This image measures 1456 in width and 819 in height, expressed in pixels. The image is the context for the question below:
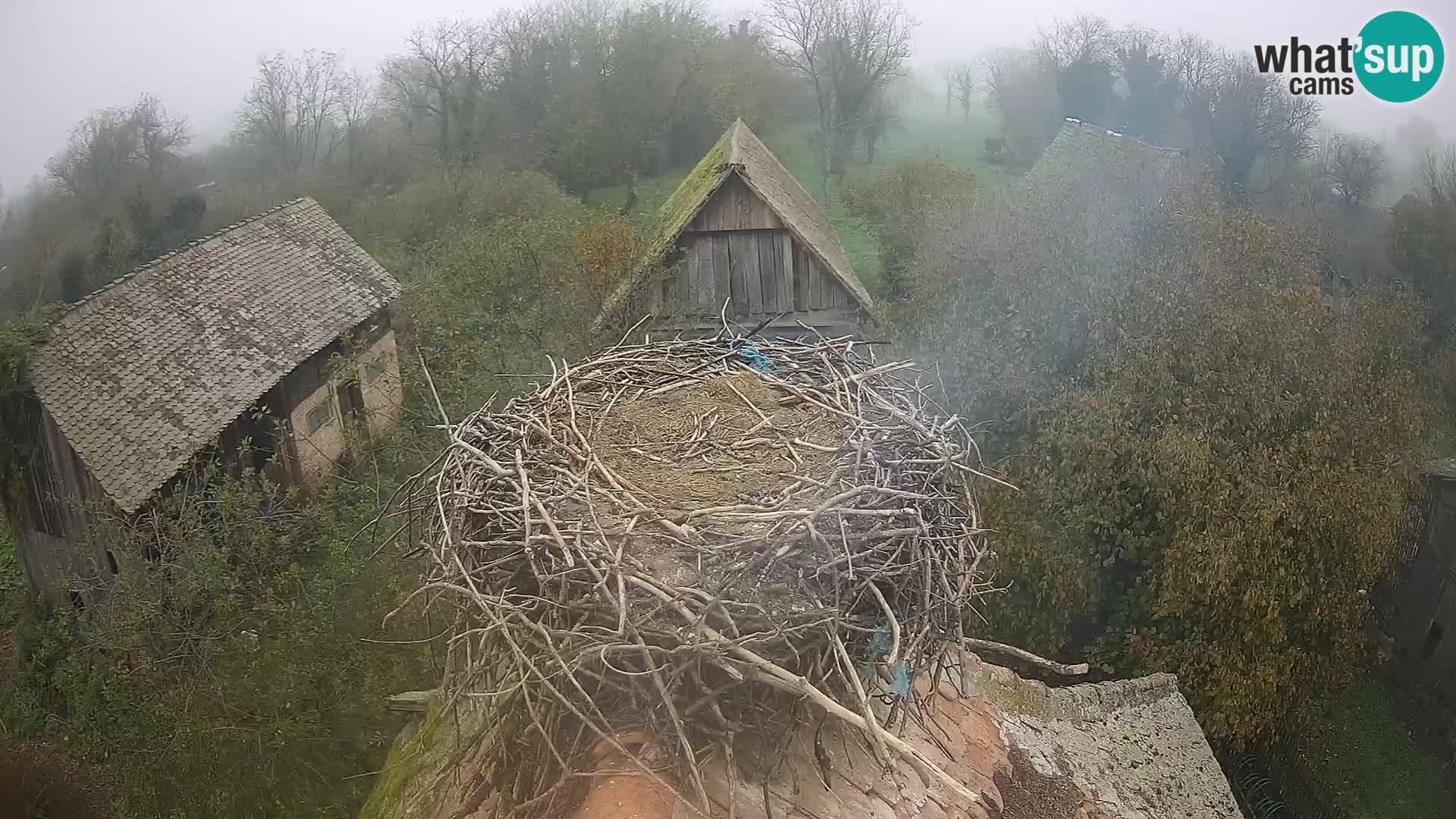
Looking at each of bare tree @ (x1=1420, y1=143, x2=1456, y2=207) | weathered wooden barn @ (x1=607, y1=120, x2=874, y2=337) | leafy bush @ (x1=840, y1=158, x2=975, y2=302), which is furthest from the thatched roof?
bare tree @ (x1=1420, y1=143, x2=1456, y2=207)

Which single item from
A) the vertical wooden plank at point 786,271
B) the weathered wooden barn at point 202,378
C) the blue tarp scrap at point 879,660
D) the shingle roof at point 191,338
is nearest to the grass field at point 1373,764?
the vertical wooden plank at point 786,271

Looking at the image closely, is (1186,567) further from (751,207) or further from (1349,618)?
(751,207)

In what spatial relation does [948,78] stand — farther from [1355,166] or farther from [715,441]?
[715,441]

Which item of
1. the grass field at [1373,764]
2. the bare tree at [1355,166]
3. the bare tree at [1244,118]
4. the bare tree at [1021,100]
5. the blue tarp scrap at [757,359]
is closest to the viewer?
the blue tarp scrap at [757,359]

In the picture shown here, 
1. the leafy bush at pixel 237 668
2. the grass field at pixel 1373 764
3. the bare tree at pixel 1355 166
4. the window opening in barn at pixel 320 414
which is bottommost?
the grass field at pixel 1373 764

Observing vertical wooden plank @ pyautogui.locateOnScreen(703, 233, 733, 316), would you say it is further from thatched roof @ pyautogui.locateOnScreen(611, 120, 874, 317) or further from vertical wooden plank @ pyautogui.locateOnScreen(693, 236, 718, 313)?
thatched roof @ pyautogui.locateOnScreen(611, 120, 874, 317)

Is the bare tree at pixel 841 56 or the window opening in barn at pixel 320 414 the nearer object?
the window opening in barn at pixel 320 414

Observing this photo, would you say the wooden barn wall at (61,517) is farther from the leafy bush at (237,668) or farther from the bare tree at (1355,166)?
the bare tree at (1355,166)
